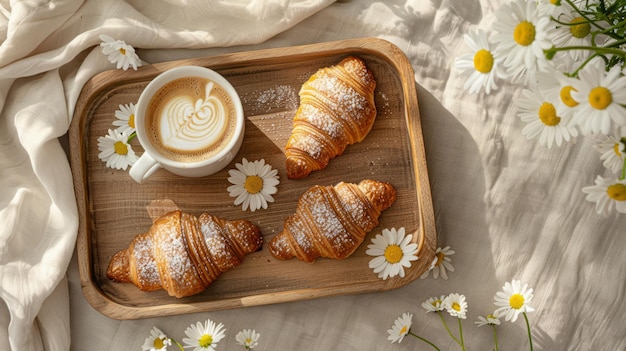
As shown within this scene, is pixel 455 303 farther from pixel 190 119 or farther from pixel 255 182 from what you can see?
pixel 190 119

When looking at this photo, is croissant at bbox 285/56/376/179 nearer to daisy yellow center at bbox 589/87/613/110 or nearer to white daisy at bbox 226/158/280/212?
white daisy at bbox 226/158/280/212

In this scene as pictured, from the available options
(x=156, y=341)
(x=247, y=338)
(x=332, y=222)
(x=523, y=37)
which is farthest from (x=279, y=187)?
(x=523, y=37)

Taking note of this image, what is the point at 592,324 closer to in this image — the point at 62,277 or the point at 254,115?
the point at 254,115

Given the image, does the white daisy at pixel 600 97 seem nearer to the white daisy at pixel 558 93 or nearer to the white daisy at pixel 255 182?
the white daisy at pixel 558 93

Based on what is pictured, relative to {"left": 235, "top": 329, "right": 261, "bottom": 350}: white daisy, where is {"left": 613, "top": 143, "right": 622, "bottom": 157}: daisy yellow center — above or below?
above

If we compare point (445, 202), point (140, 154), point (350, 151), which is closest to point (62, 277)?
point (140, 154)

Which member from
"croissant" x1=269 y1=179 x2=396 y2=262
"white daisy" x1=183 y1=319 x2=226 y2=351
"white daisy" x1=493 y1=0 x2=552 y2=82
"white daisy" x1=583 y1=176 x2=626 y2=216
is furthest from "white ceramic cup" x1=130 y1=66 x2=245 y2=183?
"white daisy" x1=583 y1=176 x2=626 y2=216
